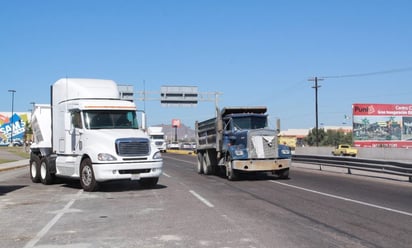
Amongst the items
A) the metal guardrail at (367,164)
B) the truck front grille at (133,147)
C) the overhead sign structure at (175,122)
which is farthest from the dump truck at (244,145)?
the overhead sign structure at (175,122)

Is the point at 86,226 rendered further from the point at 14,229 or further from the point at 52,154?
the point at 52,154

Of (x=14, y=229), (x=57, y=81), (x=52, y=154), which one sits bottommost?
(x=14, y=229)

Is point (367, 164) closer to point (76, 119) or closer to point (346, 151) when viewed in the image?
point (76, 119)

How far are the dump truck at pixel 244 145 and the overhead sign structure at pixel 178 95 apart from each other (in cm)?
3279

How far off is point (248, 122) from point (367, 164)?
5.08m

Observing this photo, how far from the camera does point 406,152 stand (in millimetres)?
40375

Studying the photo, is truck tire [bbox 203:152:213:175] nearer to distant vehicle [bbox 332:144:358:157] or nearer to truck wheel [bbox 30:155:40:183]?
truck wheel [bbox 30:155:40:183]

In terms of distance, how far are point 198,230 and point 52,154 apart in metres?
10.3

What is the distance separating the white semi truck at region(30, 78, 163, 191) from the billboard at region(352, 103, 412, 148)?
5226cm

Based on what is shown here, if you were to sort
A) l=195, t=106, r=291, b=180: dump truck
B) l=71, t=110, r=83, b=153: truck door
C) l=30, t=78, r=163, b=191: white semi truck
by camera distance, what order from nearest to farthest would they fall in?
l=30, t=78, r=163, b=191: white semi truck
l=71, t=110, r=83, b=153: truck door
l=195, t=106, r=291, b=180: dump truck

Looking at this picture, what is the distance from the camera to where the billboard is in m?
64.3

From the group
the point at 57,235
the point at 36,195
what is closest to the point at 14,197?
the point at 36,195

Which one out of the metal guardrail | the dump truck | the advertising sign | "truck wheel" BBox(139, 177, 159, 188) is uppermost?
the advertising sign

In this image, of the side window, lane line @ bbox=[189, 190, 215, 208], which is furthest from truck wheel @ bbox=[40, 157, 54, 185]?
lane line @ bbox=[189, 190, 215, 208]
